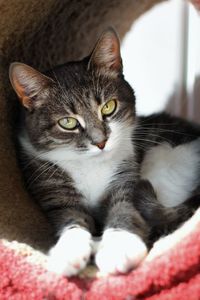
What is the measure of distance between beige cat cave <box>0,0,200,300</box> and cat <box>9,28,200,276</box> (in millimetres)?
70

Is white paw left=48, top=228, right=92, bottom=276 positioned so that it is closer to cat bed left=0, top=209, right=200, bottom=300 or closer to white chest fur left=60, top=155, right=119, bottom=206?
cat bed left=0, top=209, right=200, bottom=300

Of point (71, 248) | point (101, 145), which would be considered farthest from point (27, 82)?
point (71, 248)

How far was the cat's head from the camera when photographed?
3.88ft

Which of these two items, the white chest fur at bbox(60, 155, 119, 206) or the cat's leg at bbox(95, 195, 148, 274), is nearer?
the cat's leg at bbox(95, 195, 148, 274)

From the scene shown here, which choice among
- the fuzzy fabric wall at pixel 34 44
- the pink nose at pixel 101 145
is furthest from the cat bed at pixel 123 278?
the pink nose at pixel 101 145

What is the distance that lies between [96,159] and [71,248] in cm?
34

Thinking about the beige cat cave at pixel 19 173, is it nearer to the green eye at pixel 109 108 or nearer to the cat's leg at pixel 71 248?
the cat's leg at pixel 71 248

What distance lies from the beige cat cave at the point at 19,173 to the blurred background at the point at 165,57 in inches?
8.1

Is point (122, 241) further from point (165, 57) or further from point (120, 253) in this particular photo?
point (165, 57)

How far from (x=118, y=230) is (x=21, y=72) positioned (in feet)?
1.63

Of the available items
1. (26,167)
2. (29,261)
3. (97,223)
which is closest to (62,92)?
(26,167)

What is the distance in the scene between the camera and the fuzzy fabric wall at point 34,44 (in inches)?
45.9

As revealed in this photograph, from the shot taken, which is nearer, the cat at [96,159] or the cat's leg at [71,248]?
the cat's leg at [71,248]

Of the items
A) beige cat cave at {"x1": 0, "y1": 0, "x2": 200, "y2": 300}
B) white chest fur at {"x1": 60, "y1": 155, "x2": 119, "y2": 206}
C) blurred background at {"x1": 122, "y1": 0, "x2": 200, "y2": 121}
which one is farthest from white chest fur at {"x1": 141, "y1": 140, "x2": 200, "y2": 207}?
blurred background at {"x1": 122, "y1": 0, "x2": 200, "y2": 121}
